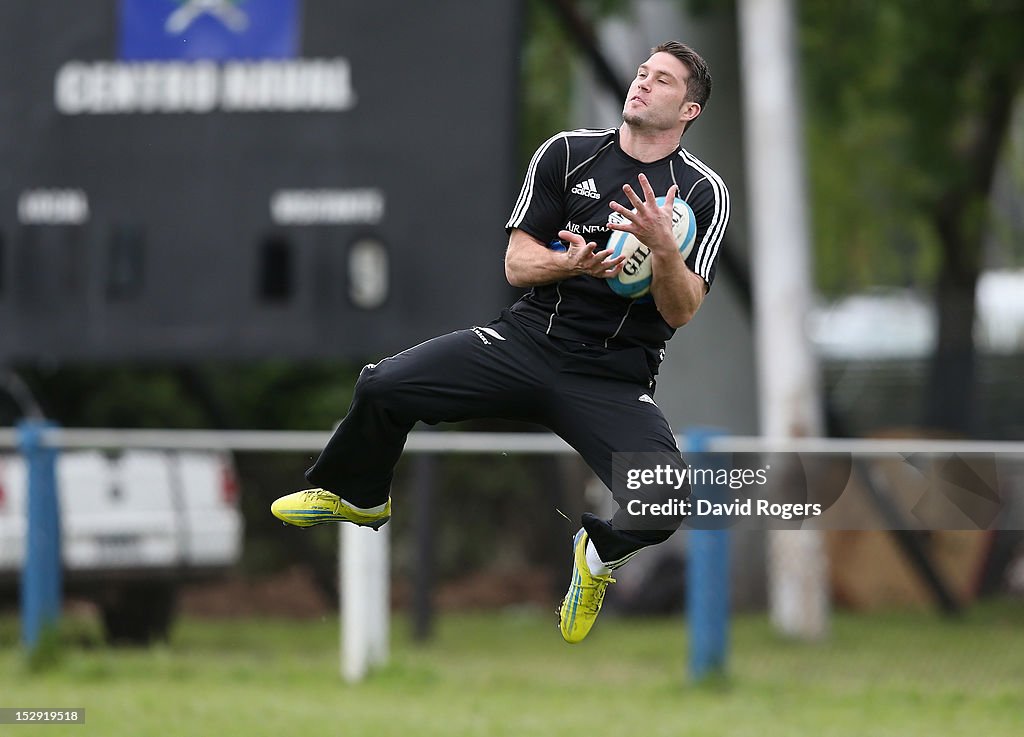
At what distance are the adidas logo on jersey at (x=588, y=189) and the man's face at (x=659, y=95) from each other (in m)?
0.28

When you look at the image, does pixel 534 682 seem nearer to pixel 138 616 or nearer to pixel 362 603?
pixel 362 603

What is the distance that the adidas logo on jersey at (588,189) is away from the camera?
6992 millimetres

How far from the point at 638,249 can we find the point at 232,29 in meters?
5.95

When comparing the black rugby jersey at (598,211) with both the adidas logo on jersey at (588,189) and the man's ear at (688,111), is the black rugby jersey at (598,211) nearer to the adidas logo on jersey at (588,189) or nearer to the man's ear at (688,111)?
the adidas logo on jersey at (588,189)

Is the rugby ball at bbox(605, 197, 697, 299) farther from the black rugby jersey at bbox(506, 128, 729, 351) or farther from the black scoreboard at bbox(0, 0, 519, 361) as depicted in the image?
the black scoreboard at bbox(0, 0, 519, 361)

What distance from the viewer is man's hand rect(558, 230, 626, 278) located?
6.65 metres

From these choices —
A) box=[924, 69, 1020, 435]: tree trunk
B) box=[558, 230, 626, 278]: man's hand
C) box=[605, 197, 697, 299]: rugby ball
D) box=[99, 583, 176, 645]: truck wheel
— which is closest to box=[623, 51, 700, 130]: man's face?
box=[605, 197, 697, 299]: rugby ball

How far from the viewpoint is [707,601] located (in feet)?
37.3

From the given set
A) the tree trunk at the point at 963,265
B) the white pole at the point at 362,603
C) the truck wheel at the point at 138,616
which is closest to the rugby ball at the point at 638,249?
the white pole at the point at 362,603

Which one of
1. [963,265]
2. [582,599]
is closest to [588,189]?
[582,599]

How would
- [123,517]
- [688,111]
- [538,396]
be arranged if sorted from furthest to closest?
1. [123,517]
2. [538,396]
3. [688,111]

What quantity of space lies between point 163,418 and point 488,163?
6.04 meters

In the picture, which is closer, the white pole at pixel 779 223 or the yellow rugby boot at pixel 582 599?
the yellow rugby boot at pixel 582 599

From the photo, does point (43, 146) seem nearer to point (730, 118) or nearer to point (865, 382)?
point (730, 118)
